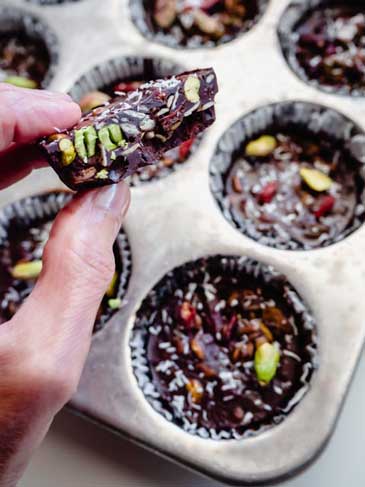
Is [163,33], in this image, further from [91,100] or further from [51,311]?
[51,311]

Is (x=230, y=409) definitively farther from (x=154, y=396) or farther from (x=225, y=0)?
(x=225, y=0)

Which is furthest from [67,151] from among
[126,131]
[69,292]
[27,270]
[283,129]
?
[283,129]

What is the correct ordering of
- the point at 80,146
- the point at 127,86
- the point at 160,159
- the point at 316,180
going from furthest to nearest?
1. the point at 127,86
2. the point at 160,159
3. the point at 316,180
4. the point at 80,146

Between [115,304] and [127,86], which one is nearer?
[115,304]

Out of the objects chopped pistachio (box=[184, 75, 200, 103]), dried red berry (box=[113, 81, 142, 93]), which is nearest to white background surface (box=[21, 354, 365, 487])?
chopped pistachio (box=[184, 75, 200, 103])

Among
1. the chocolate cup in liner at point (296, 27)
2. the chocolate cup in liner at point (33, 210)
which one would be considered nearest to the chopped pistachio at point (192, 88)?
the chocolate cup in liner at point (33, 210)

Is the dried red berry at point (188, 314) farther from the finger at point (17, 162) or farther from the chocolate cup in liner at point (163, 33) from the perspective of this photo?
the chocolate cup in liner at point (163, 33)

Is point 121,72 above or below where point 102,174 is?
below
